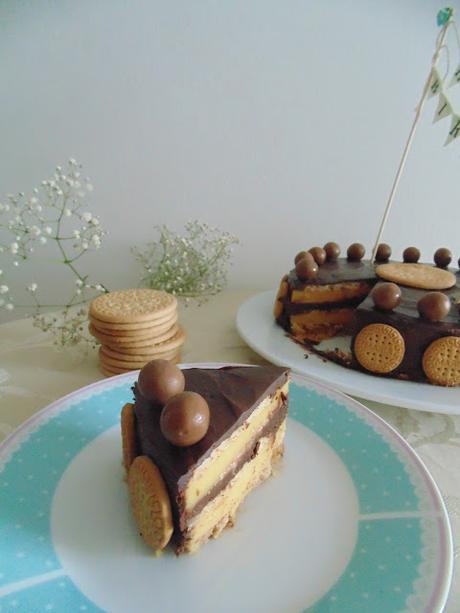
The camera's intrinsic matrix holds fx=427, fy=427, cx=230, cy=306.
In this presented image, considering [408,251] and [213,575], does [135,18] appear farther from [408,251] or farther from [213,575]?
[213,575]

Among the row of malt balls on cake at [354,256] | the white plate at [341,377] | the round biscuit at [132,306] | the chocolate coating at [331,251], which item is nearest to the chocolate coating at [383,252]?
the row of malt balls on cake at [354,256]

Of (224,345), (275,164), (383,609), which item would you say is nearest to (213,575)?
(383,609)

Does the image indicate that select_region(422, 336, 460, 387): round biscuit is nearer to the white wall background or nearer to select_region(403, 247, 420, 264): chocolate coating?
select_region(403, 247, 420, 264): chocolate coating

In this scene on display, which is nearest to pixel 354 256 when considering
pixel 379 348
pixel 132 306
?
pixel 379 348

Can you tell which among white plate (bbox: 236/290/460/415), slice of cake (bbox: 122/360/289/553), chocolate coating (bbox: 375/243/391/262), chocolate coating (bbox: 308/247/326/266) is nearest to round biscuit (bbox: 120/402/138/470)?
slice of cake (bbox: 122/360/289/553)

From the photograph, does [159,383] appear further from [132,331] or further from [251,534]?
[132,331]

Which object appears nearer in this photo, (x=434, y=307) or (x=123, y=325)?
(x=123, y=325)

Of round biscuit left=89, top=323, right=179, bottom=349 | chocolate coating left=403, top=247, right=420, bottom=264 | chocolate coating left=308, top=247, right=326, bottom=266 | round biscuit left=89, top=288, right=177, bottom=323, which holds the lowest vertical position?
round biscuit left=89, top=323, right=179, bottom=349
